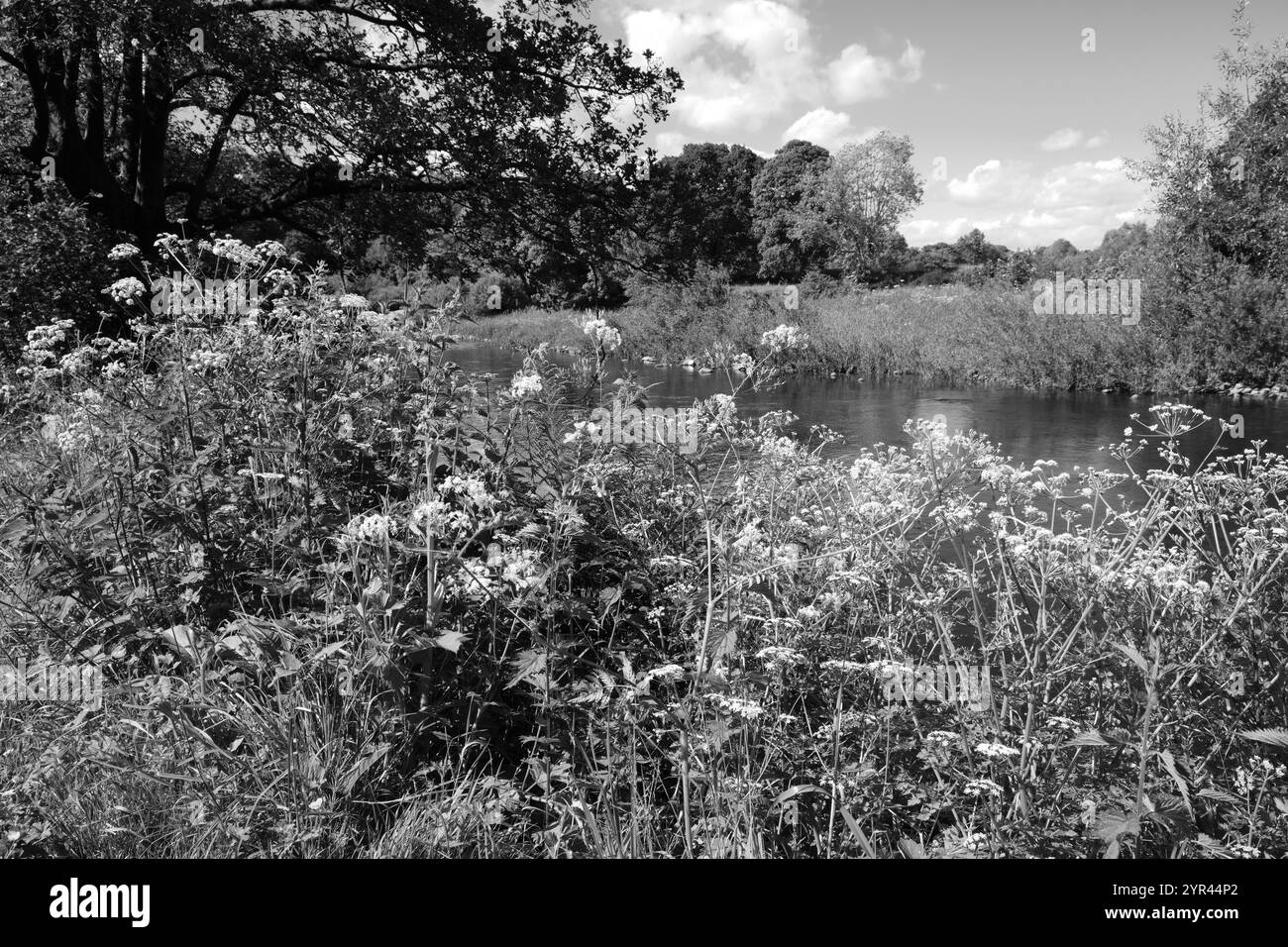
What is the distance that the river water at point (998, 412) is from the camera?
1130 cm

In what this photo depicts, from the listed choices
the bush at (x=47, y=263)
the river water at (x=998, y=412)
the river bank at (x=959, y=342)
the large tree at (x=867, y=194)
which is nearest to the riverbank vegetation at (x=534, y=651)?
the bush at (x=47, y=263)

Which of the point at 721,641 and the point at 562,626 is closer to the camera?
the point at 721,641

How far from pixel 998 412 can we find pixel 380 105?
10300 mm

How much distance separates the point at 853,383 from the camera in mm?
19422

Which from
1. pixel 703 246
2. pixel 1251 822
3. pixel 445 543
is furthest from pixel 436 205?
pixel 1251 822

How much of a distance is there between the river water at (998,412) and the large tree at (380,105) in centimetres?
239

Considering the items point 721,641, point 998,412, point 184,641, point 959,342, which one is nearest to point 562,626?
point 721,641

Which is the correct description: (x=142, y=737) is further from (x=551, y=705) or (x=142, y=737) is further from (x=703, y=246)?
(x=703, y=246)

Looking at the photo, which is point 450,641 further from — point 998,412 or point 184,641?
point 998,412

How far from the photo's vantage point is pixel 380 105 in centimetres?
1088

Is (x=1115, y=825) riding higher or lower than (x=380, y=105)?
lower

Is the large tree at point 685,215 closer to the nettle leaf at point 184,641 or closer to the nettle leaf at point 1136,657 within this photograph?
the nettle leaf at point 184,641

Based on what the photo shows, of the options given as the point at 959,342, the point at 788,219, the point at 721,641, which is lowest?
the point at 721,641

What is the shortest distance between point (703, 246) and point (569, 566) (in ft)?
30.9
